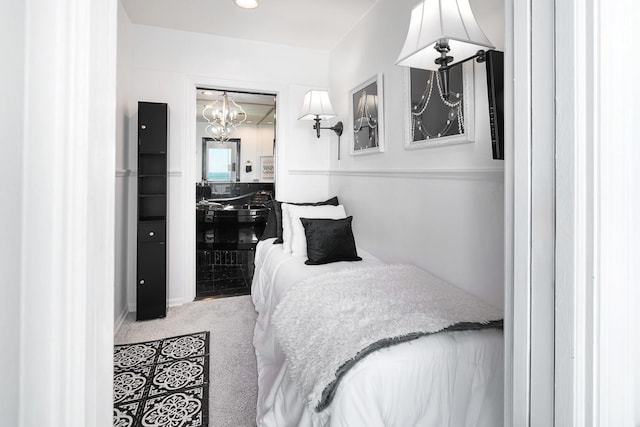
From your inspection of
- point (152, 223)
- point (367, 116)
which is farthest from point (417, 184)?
point (152, 223)

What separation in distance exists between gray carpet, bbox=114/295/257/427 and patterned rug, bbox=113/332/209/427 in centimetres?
7

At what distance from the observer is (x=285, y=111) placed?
3.71m

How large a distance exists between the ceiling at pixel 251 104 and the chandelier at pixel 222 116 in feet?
0.34

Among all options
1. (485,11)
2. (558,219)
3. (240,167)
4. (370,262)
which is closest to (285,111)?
(370,262)

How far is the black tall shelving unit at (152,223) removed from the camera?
3000 millimetres

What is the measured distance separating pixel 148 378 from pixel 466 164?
224cm

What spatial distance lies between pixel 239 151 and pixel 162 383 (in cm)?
580

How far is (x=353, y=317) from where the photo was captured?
1462mm

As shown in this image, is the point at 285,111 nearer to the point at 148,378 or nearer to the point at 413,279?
the point at 413,279

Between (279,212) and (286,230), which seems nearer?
(286,230)

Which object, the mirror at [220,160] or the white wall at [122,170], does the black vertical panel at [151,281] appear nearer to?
the white wall at [122,170]

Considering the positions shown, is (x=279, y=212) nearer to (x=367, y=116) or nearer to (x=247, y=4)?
(x=367, y=116)
